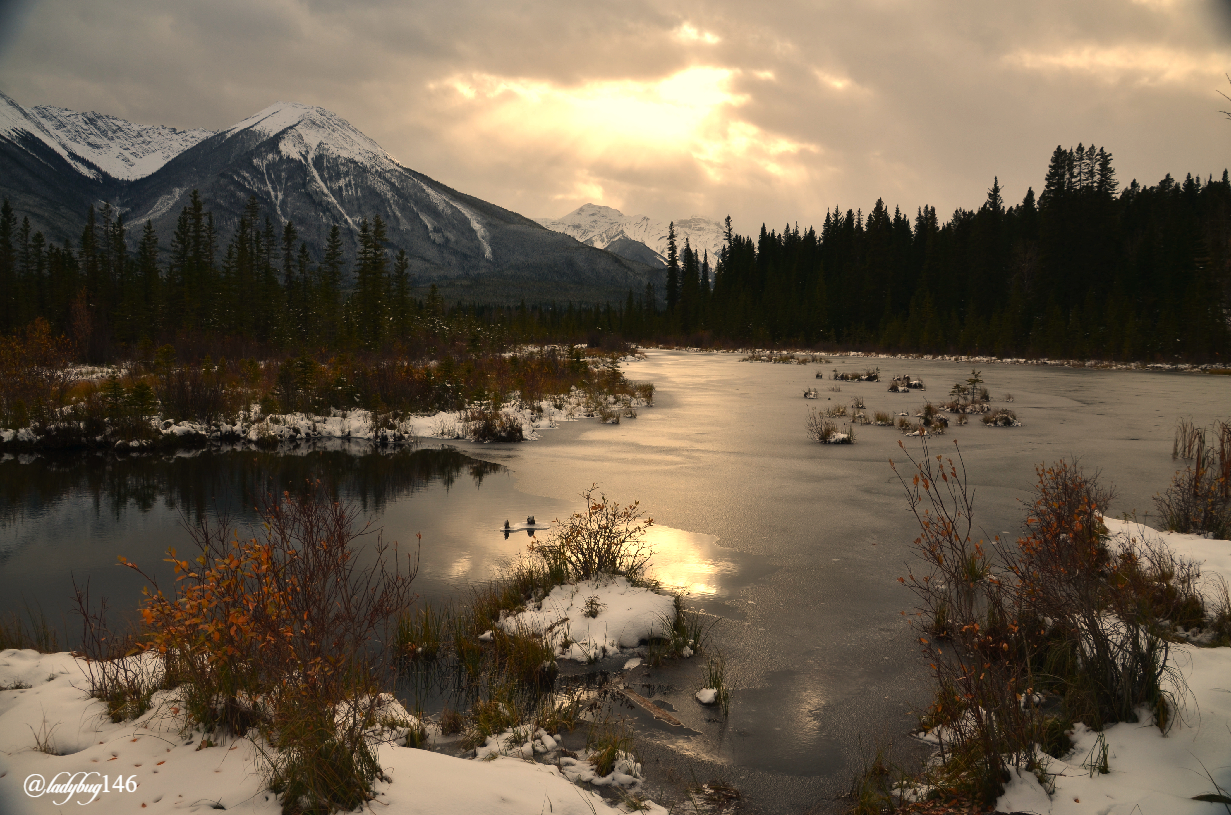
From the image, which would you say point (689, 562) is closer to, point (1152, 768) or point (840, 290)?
point (1152, 768)

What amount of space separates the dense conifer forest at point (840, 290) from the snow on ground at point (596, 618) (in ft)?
108

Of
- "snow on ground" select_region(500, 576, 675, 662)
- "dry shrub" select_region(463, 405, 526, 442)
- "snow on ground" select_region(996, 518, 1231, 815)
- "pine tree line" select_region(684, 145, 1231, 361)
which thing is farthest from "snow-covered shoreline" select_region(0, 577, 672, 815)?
"pine tree line" select_region(684, 145, 1231, 361)

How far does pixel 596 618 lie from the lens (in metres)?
7.18

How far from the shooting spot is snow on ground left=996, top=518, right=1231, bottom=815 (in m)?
3.64

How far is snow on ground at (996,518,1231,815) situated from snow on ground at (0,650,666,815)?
244 centimetres

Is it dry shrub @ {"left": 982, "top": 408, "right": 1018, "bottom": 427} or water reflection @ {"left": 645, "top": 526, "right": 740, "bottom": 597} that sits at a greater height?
dry shrub @ {"left": 982, "top": 408, "right": 1018, "bottom": 427}

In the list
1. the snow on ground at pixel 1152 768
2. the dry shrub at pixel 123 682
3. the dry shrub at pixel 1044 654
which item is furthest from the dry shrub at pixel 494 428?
the snow on ground at pixel 1152 768

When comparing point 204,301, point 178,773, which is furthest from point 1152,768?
point 204,301

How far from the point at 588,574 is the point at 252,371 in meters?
24.6

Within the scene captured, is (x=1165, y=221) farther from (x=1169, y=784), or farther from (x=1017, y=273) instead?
(x=1169, y=784)

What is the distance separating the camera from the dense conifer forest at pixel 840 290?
153ft

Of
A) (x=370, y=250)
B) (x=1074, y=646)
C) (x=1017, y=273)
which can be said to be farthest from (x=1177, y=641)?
(x=1017, y=273)

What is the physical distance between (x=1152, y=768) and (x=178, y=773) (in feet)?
19.4

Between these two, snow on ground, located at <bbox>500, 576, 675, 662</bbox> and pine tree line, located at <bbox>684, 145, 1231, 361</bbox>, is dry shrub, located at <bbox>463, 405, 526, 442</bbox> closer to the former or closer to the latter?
snow on ground, located at <bbox>500, 576, 675, 662</bbox>
